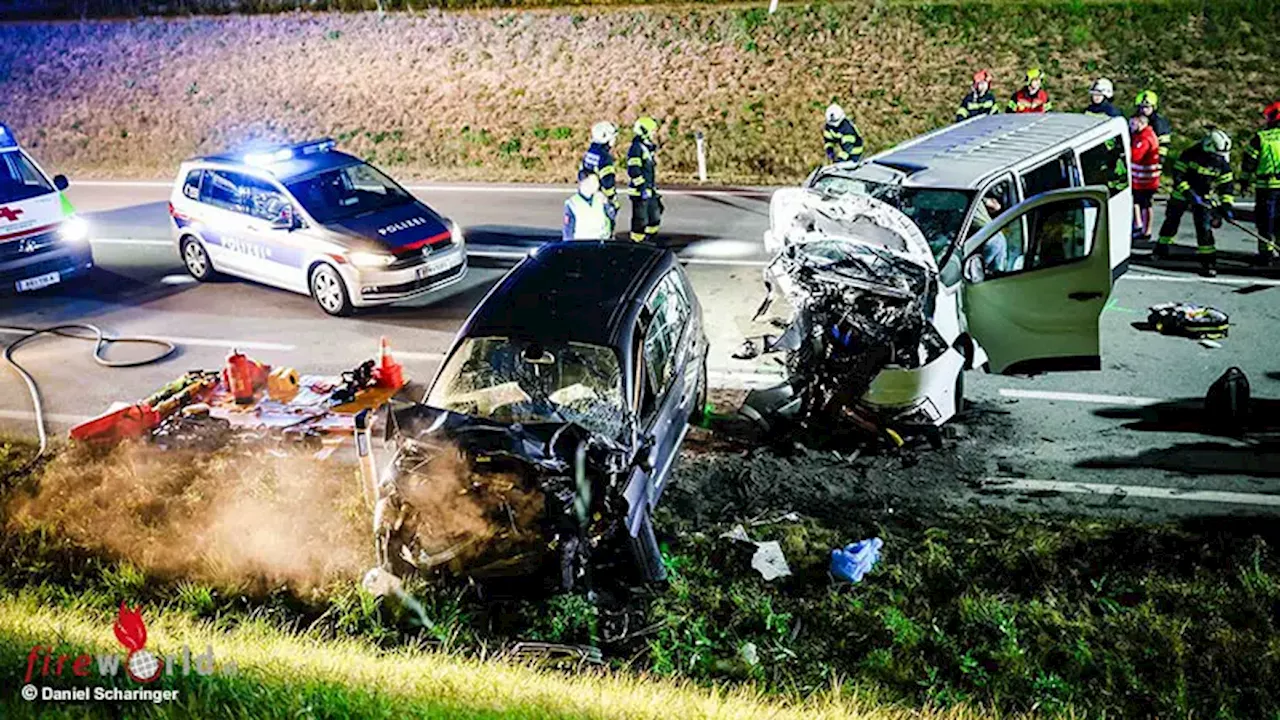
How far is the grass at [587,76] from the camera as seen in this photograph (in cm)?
1969

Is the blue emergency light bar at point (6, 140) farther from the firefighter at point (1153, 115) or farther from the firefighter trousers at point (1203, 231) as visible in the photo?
the firefighter trousers at point (1203, 231)

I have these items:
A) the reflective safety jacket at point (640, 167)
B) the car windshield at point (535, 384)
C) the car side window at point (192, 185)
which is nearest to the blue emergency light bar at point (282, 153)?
the car side window at point (192, 185)

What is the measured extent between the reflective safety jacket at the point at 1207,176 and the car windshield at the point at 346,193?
30.5 feet

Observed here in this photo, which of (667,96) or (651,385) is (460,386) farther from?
(667,96)

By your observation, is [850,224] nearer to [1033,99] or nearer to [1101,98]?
[1101,98]

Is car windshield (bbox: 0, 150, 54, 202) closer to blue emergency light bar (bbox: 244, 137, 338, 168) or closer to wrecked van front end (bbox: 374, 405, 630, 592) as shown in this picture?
blue emergency light bar (bbox: 244, 137, 338, 168)

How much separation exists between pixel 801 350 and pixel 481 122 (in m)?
15.0

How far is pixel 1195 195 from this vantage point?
11.9 meters

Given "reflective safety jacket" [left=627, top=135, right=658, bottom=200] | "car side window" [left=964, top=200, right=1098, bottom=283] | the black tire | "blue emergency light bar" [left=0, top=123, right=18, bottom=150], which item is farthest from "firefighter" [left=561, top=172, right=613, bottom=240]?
"blue emergency light bar" [left=0, top=123, right=18, bottom=150]

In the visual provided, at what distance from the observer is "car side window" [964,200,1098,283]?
29.0ft

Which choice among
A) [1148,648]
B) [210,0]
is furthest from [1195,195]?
[210,0]

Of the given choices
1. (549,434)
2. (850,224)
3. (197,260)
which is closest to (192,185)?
(197,260)

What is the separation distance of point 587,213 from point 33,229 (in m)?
7.10

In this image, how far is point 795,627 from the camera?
21.2 ft
